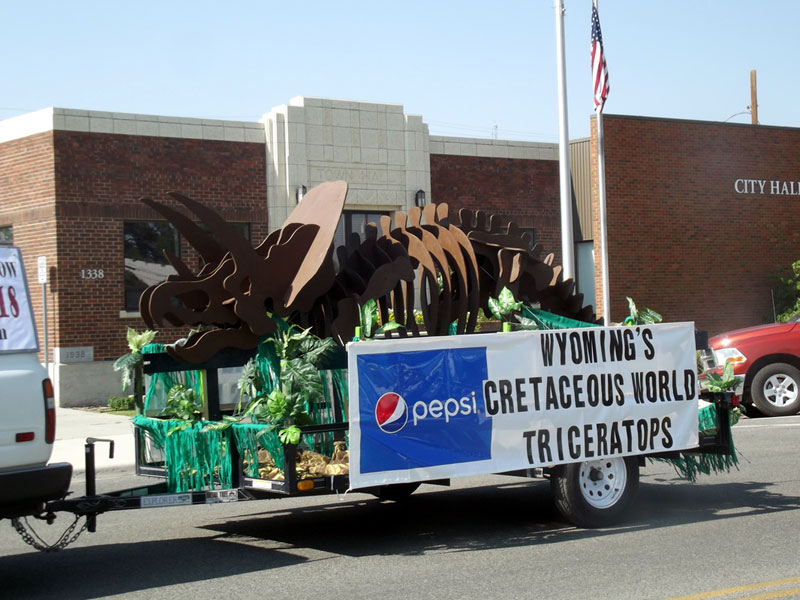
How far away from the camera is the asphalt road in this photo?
656 centimetres

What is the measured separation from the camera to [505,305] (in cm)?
872

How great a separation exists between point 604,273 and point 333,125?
6.52 meters

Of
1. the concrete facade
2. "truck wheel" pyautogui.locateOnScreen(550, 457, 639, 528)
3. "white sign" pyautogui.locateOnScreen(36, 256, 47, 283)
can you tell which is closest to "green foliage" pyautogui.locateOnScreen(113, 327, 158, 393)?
"truck wheel" pyautogui.locateOnScreen(550, 457, 639, 528)

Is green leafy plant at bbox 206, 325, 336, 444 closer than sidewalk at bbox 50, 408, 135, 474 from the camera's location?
Yes

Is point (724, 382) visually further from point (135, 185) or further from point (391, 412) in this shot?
point (135, 185)

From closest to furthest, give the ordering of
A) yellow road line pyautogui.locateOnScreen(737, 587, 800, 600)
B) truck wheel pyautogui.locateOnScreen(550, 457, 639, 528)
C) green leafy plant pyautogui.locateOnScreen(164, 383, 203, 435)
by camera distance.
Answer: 1. yellow road line pyautogui.locateOnScreen(737, 587, 800, 600)
2. green leafy plant pyautogui.locateOnScreen(164, 383, 203, 435)
3. truck wheel pyautogui.locateOnScreen(550, 457, 639, 528)

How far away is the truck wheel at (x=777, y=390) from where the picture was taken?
1670 cm

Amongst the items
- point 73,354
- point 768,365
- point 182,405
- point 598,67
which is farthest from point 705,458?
point 73,354

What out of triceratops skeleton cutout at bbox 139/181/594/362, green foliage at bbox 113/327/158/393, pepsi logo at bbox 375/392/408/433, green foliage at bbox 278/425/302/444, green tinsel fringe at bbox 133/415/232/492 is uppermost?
triceratops skeleton cutout at bbox 139/181/594/362

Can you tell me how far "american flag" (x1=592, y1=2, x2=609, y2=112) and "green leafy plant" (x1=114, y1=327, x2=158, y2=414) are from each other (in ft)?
44.9

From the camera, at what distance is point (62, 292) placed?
65.1 ft

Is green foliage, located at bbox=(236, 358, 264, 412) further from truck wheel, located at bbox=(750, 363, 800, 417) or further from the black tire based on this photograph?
truck wheel, located at bbox=(750, 363, 800, 417)

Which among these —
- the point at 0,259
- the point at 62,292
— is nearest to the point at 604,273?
the point at 62,292

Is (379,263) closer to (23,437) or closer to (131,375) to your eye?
(131,375)
